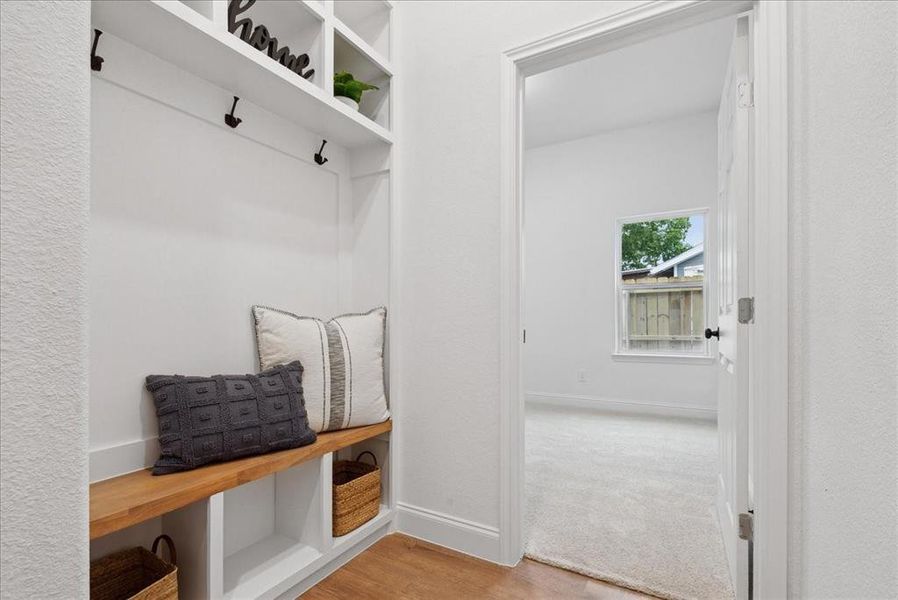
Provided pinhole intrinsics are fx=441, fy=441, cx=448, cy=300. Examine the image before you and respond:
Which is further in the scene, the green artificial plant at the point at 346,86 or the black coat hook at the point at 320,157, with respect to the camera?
the black coat hook at the point at 320,157

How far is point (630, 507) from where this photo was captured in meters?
2.27

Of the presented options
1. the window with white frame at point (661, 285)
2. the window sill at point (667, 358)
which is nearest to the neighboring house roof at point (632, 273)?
the window with white frame at point (661, 285)

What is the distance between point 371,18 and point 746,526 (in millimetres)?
→ 2580

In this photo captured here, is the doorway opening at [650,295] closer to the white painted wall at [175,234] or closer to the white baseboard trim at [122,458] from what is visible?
the white painted wall at [175,234]

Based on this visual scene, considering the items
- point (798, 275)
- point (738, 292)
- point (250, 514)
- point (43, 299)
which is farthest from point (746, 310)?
point (250, 514)

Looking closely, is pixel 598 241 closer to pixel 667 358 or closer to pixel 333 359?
pixel 667 358

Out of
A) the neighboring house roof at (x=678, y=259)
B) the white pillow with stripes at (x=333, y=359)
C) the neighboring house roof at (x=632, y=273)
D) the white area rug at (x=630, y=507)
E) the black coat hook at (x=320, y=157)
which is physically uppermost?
the black coat hook at (x=320, y=157)

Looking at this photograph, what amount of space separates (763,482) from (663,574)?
63 centimetres

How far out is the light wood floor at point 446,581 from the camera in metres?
1.56

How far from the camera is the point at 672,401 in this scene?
4312 mm

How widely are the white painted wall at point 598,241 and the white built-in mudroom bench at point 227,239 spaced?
2.32 metres

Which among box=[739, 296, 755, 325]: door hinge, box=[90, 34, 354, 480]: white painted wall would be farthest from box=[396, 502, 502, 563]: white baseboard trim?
box=[739, 296, 755, 325]: door hinge

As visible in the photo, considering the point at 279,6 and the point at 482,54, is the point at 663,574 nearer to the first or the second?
the point at 482,54

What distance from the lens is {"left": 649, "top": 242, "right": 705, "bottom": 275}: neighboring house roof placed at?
14.3 ft
